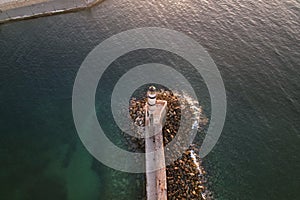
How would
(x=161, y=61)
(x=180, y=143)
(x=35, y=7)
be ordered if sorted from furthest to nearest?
(x=35, y=7) < (x=161, y=61) < (x=180, y=143)

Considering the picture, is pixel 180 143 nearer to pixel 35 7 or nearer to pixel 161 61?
pixel 161 61

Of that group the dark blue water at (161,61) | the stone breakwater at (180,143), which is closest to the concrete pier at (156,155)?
the stone breakwater at (180,143)

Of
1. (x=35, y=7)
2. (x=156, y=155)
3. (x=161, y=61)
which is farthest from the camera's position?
(x=35, y=7)

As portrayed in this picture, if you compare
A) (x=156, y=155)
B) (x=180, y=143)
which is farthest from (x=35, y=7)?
(x=156, y=155)

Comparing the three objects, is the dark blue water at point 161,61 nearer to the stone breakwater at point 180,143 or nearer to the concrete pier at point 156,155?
the stone breakwater at point 180,143

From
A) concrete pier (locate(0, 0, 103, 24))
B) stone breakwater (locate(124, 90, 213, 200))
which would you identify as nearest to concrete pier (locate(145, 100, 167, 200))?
stone breakwater (locate(124, 90, 213, 200))

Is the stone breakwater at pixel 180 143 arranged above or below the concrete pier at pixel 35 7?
below
